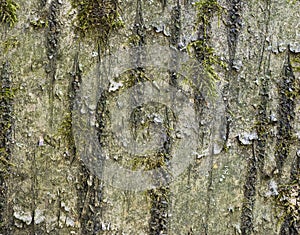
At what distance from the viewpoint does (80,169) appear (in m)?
0.79

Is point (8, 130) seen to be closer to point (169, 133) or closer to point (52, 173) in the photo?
point (52, 173)

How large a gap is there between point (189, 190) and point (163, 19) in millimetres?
318

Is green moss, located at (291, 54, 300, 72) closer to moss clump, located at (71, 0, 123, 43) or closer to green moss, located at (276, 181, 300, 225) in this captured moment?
green moss, located at (276, 181, 300, 225)

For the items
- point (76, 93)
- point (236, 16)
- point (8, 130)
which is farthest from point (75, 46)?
point (236, 16)

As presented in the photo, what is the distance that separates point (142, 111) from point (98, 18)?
0.60 feet

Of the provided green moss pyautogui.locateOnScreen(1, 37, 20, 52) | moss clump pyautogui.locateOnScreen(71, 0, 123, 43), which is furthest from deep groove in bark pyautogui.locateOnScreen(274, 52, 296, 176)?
green moss pyautogui.locateOnScreen(1, 37, 20, 52)

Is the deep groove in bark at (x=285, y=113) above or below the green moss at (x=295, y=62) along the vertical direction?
below

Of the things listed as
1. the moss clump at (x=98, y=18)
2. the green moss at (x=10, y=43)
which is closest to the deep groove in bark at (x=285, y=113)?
the moss clump at (x=98, y=18)

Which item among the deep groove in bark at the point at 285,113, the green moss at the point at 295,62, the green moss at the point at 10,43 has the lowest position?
the deep groove in bark at the point at 285,113

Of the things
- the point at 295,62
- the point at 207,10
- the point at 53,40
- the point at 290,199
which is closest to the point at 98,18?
the point at 53,40

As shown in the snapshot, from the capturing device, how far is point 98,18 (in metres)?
0.77

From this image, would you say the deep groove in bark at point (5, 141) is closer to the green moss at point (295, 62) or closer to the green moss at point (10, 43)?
the green moss at point (10, 43)

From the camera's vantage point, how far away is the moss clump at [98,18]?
764mm

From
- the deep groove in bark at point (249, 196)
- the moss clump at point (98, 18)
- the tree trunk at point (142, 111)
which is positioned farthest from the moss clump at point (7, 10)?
the deep groove in bark at point (249, 196)
